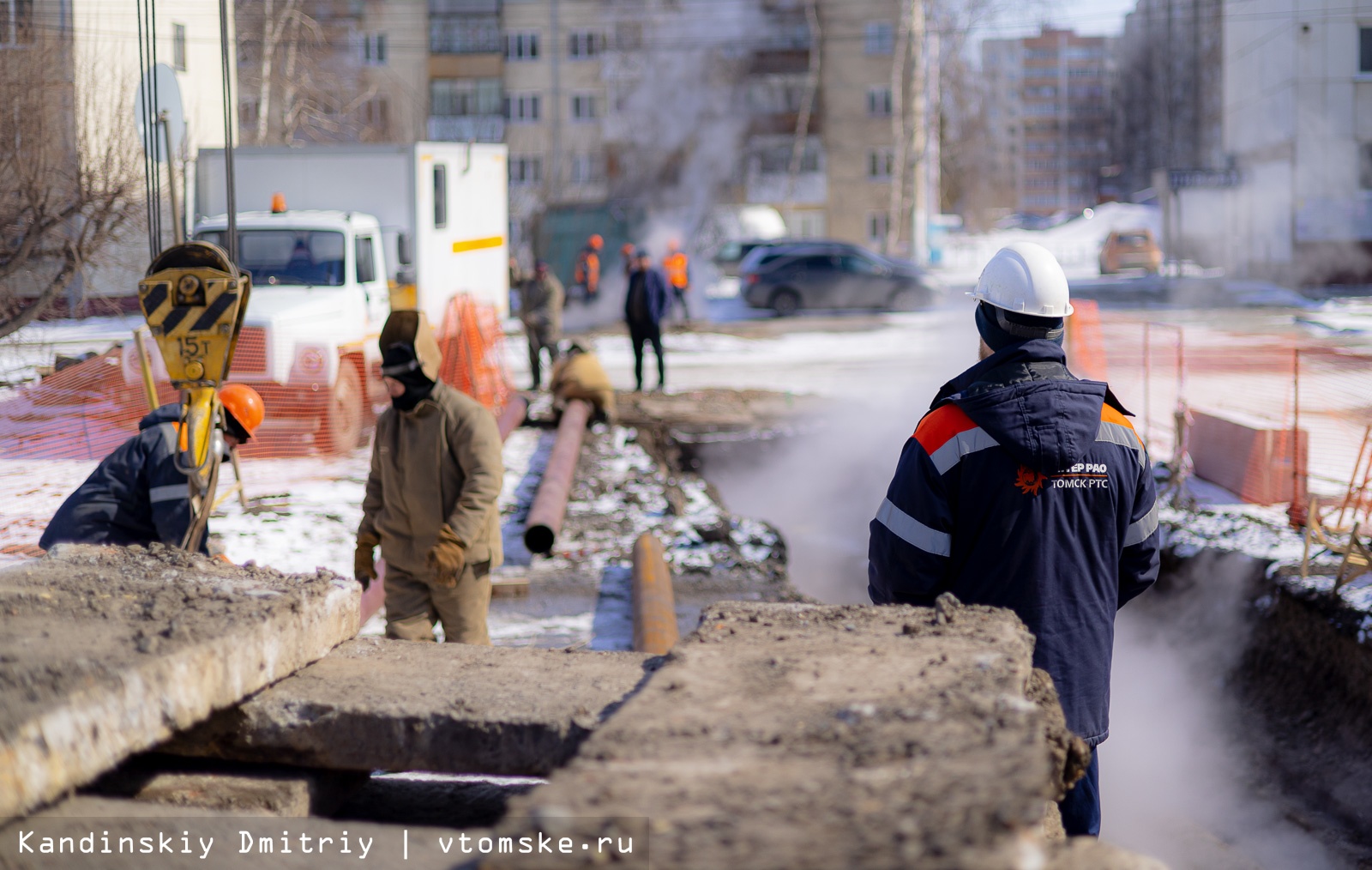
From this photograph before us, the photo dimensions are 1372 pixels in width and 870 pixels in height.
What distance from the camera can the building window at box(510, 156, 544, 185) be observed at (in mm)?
44250

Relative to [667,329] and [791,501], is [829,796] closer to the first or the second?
[791,501]

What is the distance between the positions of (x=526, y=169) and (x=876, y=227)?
13.2 m

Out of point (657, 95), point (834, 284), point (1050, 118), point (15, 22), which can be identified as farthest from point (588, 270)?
point (1050, 118)

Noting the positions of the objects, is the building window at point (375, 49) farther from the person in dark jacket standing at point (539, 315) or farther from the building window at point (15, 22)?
the building window at point (15, 22)

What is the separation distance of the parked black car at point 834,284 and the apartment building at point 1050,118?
214ft

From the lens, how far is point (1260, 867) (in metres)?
5.08

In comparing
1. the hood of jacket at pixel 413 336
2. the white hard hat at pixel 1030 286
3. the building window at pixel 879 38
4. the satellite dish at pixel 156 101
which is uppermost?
the building window at pixel 879 38

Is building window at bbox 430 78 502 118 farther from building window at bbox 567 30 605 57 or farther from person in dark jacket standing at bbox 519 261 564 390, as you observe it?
person in dark jacket standing at bbox 519 261 564 390

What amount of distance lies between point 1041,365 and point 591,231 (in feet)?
85.4

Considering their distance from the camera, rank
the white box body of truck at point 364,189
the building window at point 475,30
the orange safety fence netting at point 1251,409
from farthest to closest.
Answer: the building window at point 475,30 < the white box body of truck at point 364,189 < the orange safety fence netting at point 1251,409

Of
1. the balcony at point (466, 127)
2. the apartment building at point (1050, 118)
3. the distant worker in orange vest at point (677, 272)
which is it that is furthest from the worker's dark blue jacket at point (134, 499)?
the apartment building at point (1050, 118)

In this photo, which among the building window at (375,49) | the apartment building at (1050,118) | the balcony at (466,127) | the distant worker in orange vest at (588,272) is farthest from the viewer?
the apartment building at (1050,118)

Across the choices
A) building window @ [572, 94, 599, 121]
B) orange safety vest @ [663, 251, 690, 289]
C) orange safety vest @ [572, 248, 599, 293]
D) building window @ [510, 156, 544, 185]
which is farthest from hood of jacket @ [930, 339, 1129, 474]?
building window @ [572, 94, 599, 121]

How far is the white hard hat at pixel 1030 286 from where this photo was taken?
3123 mm
